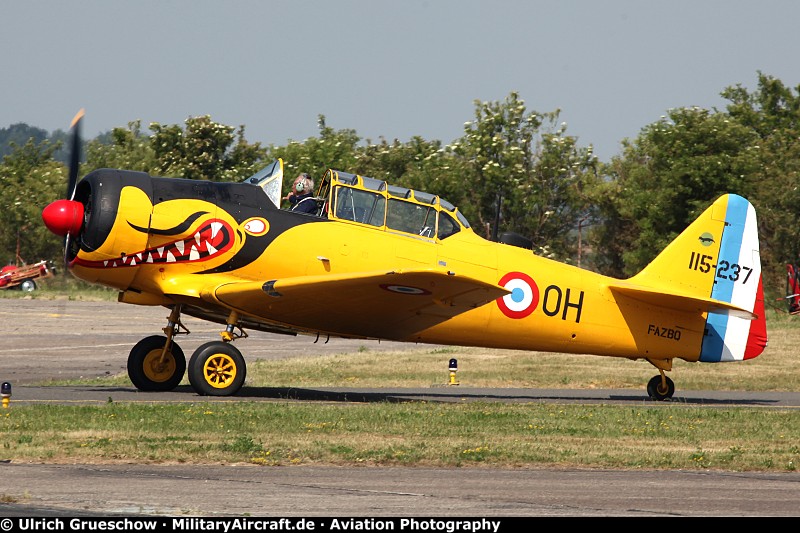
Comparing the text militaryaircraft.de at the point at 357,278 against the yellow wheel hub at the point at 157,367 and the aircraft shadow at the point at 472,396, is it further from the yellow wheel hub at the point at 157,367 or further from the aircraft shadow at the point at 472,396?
the aircraft shadow at the point at 472,396

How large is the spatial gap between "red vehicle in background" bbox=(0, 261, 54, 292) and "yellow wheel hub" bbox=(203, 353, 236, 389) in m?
42.0

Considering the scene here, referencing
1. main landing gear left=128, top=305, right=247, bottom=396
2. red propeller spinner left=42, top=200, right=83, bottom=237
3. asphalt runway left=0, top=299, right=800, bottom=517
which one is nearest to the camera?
asphalt runway left=0, top=299, right=800, bottom=517

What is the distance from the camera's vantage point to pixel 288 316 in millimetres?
15453

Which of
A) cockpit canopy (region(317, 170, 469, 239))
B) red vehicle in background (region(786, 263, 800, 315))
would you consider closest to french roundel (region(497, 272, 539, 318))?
cockpit canopy (region(317, 170, 469, 239))

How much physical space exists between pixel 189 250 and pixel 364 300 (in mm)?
2501

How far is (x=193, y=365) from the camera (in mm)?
15188

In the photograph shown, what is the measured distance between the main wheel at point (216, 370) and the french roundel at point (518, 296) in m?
3.99

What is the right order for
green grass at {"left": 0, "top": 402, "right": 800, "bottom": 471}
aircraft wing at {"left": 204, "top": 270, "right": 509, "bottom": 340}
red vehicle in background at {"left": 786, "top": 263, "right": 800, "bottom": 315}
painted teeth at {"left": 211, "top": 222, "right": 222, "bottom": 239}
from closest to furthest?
1. green grass at {"left": 0, "top": 402, "right": 800, "bottom": 471}
2. aircraft wing at {"left": 204, "top": 270, "right": 509, "bottom": 340}
3. painted teeth at {"left": 211, "top": 222, "right": 222, "bottom": 239}
4. red vehicle in background at {"left": 786, "top": 263, "right": 800, "bottom": 315}

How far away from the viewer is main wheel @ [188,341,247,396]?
596 inches

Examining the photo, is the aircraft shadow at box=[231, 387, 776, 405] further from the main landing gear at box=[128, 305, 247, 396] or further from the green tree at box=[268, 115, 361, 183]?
the green tree at box=[268, 115, 361, 183]

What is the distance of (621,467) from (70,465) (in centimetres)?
504

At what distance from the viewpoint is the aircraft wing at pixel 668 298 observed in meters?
16.6
